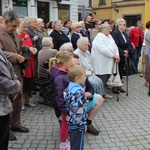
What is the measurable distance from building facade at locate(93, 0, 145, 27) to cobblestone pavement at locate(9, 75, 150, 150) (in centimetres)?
2537

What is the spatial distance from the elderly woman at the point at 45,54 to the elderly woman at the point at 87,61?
1.91 feet

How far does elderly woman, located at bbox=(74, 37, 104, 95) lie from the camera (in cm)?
543

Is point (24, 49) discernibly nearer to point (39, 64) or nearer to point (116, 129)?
point (39, 64)

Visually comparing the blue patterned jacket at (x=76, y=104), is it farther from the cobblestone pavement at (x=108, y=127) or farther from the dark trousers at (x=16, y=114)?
the dark trousers at (x=16, y=114)

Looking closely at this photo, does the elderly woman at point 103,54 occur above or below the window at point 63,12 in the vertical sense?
below

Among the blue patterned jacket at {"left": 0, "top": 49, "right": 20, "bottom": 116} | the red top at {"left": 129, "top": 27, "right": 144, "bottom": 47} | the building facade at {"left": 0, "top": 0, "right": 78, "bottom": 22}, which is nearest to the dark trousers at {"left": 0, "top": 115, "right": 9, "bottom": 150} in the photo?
the blue patterned jacket at {"left": 0, "top": 49, "right": 20, "bottom": 116}

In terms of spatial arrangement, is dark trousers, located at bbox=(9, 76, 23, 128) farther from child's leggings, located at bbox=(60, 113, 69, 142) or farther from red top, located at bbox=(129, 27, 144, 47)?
red top, located at bbox=(129, 27, 144, 47)

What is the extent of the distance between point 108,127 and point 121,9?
29145mm

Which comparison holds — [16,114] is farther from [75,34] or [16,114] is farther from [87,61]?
[75,34]

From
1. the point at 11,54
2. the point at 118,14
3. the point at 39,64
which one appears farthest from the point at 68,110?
the point at 118,14

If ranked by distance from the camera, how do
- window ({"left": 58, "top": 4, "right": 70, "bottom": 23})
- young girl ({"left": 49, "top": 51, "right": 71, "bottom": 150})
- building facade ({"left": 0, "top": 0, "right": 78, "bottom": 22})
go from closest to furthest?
young girl ({"left": 49, "top": 51, "right": 71, "bottom": 150})
building facade ({"left": 0, "top": 0, "right": 78, "bottom": 22})
window ({"left": 58, "top": 4, "right": 70, "bottom": 23})

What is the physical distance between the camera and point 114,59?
20.7 ft

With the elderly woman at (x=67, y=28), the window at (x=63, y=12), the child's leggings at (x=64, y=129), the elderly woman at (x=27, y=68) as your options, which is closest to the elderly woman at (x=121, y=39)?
the elderly woman at (x=67, y=28)

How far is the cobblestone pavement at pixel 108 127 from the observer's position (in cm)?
407
